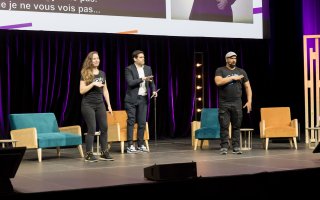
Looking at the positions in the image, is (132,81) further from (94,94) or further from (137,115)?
(94,94)

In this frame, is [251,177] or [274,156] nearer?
[251,177]

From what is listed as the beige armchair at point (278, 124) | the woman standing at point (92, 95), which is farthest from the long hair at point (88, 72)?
the beige armchair at point (278, 124)

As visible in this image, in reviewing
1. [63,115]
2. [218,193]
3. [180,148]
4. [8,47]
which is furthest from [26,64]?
[218,193]

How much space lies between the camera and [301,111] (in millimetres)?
12148

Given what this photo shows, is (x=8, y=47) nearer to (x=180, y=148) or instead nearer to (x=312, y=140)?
(x=180, y=148)

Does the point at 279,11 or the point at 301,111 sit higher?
the point at 279,11

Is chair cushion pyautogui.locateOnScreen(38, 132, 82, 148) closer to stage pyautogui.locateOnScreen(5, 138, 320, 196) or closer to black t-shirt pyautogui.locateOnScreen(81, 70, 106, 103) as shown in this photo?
stage pyautogui.locateOnScreen(5, 138, 320, 196)

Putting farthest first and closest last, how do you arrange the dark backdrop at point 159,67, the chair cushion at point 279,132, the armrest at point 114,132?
1. the dark backdrop at point 159,67
2. the chair cushion at point 279,132
3. the armrest at point 114,132

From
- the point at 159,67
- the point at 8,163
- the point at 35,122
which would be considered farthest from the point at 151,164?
the point at 159,67

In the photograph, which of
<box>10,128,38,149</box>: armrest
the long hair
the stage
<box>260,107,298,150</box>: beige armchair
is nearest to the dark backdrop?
the stage

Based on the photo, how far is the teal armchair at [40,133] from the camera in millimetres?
7691

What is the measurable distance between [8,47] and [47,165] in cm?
351

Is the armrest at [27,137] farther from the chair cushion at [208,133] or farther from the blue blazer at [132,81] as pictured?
the chair cushion at [208,133]

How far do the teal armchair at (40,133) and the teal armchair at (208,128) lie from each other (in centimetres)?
190
